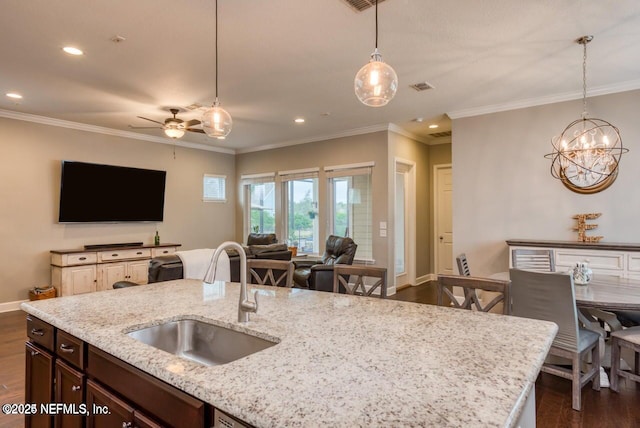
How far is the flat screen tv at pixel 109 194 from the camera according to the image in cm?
576

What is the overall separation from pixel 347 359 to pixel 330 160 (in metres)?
5.87

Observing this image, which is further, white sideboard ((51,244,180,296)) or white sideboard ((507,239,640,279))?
white sideboard ((51,244,180,296))

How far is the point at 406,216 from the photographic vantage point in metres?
6.98

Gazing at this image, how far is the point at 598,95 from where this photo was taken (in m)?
4.34

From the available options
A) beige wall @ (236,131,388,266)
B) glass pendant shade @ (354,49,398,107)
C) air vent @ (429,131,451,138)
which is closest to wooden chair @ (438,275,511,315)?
glass pendant shade @ (354,49,398,107)

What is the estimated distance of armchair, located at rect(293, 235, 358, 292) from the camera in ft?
14.3

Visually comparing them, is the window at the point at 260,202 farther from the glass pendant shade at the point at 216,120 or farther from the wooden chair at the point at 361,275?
the wooden chair at the point at 361,275

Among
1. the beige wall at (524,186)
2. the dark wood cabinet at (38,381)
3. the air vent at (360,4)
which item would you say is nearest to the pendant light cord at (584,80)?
the beige wall at (524,186)

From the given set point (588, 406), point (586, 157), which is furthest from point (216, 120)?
point (586, 157)

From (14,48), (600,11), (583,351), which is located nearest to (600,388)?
(583,351)

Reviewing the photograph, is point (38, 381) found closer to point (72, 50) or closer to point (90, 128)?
point (72, 50)

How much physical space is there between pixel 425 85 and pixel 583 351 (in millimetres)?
3103

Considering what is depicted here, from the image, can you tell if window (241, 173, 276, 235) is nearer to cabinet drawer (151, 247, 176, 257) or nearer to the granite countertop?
cabinet drawer (151, 247, 176, 257)

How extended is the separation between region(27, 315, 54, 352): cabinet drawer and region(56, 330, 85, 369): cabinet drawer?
0.29ft
